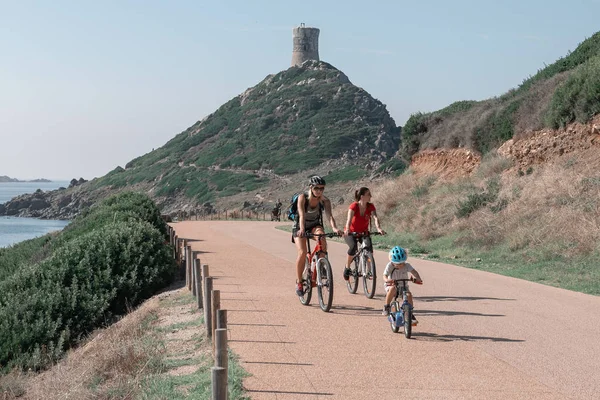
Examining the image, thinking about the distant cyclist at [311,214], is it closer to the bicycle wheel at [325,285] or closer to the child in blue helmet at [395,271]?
the bicycle wheel at [325,285]

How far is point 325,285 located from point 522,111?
66.8ft

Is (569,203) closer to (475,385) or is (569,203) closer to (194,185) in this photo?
(475,385)

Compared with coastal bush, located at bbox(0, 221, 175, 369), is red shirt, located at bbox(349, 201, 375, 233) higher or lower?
higher

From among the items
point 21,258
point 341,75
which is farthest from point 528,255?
point 341,75

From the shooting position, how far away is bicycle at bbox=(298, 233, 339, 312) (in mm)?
12070

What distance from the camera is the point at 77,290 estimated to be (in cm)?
1814

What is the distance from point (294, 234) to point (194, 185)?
90899 mm

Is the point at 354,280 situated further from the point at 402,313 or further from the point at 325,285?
the point at 402,313

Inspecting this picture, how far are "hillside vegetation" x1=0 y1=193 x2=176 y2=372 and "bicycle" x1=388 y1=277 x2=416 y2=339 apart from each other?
715 centimetres

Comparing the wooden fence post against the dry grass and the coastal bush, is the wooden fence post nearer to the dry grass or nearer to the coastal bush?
the dry grass

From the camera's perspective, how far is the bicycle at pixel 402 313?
401 inches

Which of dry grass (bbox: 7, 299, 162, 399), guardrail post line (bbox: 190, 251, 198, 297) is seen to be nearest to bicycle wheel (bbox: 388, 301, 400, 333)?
dry grass (bbox: 7, 299, 162, 399)

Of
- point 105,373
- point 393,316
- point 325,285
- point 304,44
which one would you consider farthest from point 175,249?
point 304,44

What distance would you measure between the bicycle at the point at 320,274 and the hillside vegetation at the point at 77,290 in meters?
5.22
